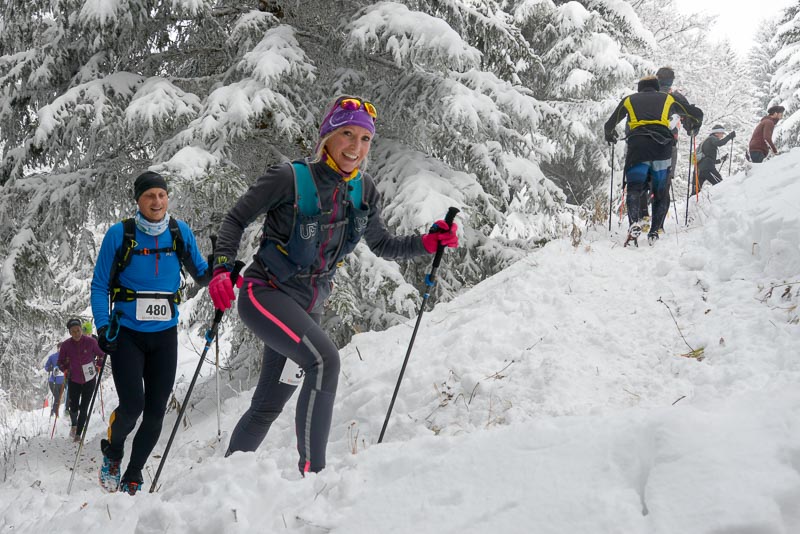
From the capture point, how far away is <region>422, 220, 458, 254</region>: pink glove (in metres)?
3.62

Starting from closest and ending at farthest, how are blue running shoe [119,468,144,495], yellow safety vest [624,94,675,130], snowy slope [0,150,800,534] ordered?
snowy slope [0,150,800,534], blue running shoe [119,468,144,495], yellow safety vest [624,94,675,130]

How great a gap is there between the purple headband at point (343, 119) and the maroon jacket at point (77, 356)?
775 cm

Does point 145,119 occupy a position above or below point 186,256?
above

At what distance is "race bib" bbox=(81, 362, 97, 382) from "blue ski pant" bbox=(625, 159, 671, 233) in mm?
8642

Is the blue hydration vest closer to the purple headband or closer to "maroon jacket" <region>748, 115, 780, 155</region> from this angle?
the purple headband

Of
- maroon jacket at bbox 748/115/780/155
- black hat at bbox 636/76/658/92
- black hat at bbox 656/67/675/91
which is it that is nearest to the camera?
black hat at bbox 636/76/658/92

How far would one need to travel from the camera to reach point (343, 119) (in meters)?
3.33

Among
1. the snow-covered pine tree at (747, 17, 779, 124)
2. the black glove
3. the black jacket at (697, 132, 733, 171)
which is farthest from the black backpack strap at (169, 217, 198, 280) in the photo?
the snow-covered pine tree at (747, 17, 779, 124)

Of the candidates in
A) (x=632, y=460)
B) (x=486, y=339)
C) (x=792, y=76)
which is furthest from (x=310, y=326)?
(x=792, y=76)

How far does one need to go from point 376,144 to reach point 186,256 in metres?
3.75

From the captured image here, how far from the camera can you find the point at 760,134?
11.5 m

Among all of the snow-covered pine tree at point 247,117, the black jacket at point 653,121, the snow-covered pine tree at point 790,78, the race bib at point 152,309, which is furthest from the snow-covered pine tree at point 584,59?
the snow-covered pine tree at point 790,78

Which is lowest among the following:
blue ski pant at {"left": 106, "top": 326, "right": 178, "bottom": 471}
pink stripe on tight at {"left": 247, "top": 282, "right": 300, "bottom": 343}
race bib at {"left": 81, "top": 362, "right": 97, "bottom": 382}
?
race bib at {"left": 81, "top": 362, "right": 97, "bottom": 382}

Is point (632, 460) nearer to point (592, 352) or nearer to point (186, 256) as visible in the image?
point (592, 352)
